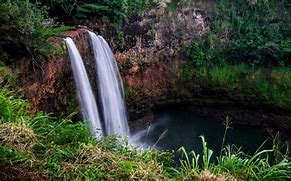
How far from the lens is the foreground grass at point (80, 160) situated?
3.53 meters

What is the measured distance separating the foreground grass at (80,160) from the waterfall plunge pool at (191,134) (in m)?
7.77

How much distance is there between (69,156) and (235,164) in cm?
167

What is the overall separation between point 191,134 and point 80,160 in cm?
942

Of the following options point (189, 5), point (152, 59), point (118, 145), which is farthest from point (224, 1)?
point (118, 145)

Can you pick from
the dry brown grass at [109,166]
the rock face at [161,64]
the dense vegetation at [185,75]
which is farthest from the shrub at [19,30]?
the dry brown grass at [109,166]

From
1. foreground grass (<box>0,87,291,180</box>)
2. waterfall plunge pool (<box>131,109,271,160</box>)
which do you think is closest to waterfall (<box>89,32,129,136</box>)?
waterfall plunge pool (<box>131,109,271,160</box>)

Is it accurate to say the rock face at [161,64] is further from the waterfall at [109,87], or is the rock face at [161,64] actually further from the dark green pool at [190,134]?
the dark green pool at [190,134]

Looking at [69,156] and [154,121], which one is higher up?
[69,156]

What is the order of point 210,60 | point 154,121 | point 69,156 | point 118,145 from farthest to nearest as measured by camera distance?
point 210,60, point 154,121, point 118,145, point 69,156

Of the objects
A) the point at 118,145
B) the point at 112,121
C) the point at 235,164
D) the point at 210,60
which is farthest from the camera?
the point at 210,60

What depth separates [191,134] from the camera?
42.1ft

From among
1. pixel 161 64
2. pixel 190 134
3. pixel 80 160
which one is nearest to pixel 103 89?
pixel 161 64

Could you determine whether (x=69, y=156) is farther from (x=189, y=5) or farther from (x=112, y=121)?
(x=189, y=5)

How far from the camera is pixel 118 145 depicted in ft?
14.1
